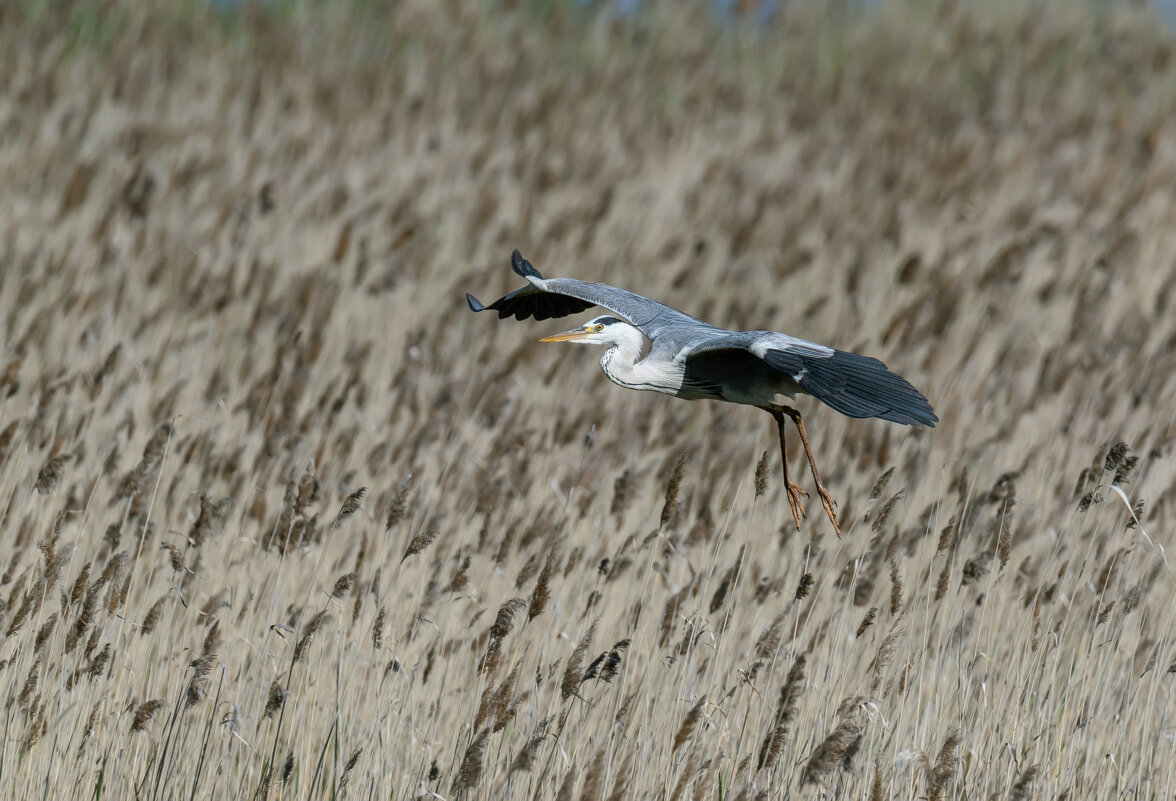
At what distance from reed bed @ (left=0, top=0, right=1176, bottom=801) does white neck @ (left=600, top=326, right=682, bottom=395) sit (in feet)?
1.50

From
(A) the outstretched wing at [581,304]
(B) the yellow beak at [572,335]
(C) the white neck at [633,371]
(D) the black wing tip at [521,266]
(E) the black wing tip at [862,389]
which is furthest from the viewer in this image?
(D) the black wing tip at [521,266]

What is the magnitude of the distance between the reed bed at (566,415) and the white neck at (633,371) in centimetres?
46

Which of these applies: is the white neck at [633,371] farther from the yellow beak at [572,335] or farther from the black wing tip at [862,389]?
the black wing tip at [862,389]

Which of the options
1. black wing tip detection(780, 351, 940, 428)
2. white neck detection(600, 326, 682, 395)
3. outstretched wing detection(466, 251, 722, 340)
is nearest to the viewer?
black wing tip detection(780, 351, 940, 428)

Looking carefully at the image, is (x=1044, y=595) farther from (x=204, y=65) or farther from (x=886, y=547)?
(x=204, y=65)

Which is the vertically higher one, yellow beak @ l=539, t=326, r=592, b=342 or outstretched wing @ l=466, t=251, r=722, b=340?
outstretched wing @ l=466, t=251, r=722, b=340

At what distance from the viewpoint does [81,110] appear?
7625 millimetres

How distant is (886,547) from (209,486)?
2.11m

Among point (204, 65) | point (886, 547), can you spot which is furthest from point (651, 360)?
point (204, 65)

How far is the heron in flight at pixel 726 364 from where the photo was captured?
3.10m

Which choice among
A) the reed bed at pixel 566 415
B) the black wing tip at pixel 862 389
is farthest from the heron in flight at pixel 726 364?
the reed bed at pixel 566 415

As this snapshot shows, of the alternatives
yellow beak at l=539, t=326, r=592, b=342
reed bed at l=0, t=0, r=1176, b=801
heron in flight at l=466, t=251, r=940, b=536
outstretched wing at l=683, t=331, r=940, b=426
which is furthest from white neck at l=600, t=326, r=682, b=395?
reed bed at l=0, t=0, r=1176, b=801

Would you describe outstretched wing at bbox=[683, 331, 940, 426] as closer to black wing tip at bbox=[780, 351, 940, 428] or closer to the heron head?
black wing tip at bbox=[780, 351, 940, 428]

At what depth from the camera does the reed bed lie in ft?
9.90
